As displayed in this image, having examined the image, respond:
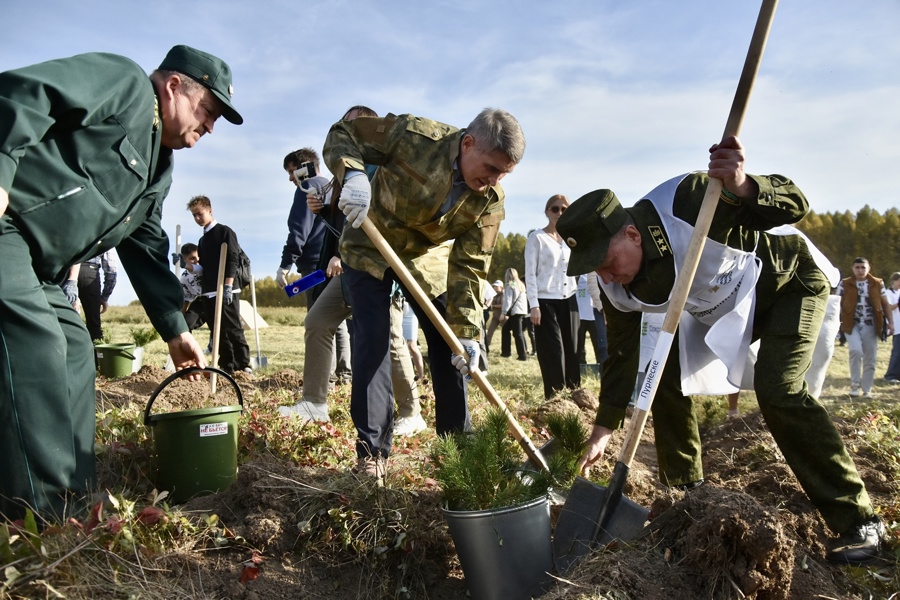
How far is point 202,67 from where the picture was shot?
10.3 feet

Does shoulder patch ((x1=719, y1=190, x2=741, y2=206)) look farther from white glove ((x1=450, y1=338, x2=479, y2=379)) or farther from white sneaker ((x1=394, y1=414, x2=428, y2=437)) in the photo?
white sneaker ((x1=394, y1=414, x2=428, y2=437))

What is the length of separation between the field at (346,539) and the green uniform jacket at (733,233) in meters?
0.74

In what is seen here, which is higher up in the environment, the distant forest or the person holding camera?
the distant forest

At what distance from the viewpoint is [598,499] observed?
2943 millimetres

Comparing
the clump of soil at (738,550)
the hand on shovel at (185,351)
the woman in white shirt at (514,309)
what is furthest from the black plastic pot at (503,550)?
the woman in white shirt at (514,309)

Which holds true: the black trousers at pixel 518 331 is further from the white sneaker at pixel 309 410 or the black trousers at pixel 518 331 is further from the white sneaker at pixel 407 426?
the white sneaker at pixel 309 410

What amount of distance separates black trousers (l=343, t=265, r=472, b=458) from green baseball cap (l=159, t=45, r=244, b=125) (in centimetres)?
110

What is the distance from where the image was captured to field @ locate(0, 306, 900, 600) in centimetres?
Answer: 240

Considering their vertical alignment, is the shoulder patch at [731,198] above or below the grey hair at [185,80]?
below

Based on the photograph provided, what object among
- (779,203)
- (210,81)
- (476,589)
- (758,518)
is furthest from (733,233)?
(210,81)

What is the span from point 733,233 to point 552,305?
13.7 feet

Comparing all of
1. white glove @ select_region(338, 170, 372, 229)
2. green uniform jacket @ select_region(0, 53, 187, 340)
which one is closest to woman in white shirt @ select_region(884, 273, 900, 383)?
white glove @ select_region(338, 170, 372, 229)

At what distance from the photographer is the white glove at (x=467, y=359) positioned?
362cm

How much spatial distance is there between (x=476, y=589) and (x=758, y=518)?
1009mm
